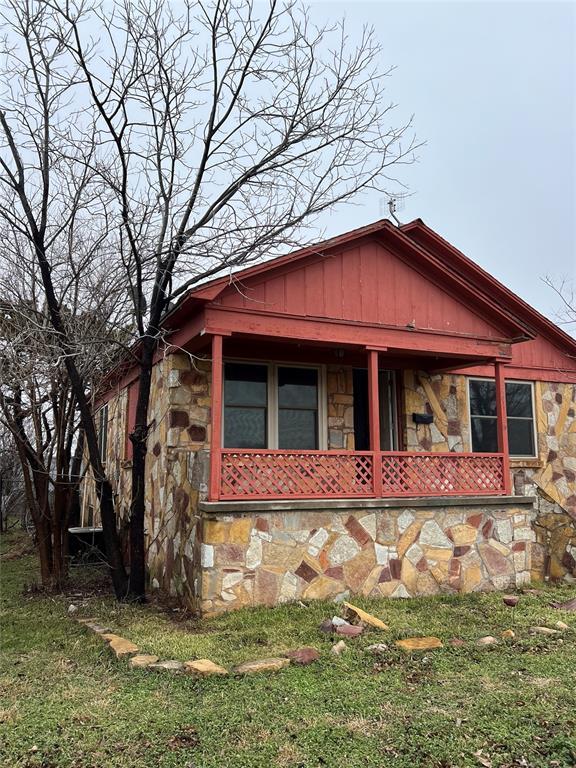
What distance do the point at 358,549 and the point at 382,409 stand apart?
10.2 feet

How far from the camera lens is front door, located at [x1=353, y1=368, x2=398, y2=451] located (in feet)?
31.5

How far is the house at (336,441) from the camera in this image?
23.0 ft

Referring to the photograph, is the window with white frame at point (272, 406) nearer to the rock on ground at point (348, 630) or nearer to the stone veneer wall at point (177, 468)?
the stone veneer wall at point (177, 468)

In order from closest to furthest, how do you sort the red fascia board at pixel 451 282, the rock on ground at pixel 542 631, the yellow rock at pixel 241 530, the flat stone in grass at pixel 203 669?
the flat stone in grass at pixel 203 669, the rock on ground at pixel 542 631, the yellow rock at pixel 241 530, the red fascia board at pixel 451 282

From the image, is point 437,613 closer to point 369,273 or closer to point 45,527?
point 369,273

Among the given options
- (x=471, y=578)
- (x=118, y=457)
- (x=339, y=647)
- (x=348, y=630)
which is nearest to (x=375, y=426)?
(x=471, y=578)

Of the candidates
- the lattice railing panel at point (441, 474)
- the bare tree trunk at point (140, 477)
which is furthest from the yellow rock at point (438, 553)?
the bare tree trunk at point (140, 477)

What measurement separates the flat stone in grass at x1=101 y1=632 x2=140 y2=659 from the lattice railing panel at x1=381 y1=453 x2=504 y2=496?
363 centimetres

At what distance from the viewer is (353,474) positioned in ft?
25.2

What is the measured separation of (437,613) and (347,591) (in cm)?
105

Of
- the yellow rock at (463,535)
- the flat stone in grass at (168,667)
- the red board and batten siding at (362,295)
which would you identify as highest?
the red board and batten siding at (362,295)

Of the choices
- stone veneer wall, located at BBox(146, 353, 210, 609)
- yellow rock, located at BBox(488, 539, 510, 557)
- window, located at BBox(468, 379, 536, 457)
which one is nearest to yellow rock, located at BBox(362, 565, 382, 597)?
yellow rock, located at BBox(488, 539, 510, 557)

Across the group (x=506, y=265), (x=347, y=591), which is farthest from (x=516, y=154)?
(x=347, y=591)

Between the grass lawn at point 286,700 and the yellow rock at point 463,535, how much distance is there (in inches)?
64.0
